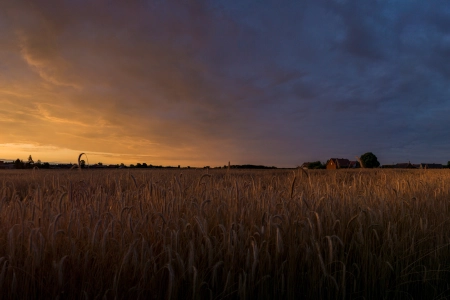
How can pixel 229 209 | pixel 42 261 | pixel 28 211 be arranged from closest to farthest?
pixel 42 261 < pixel 229 209 < pixel 28 211

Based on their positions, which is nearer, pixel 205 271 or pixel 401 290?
pixel 205 271

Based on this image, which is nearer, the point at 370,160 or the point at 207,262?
the point at 207,262

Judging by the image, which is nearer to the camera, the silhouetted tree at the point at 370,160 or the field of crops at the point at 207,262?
the field of crops at the point at 207,262

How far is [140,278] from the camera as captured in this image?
9.14ft

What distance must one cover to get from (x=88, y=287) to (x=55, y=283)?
0.87 feet

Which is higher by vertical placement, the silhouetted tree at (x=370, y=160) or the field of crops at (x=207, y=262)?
the silhouetted tree at (x=370, y=160)

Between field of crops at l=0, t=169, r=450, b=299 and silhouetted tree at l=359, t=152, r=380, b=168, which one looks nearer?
field of crops at l=0, t=169, r=450, b=299

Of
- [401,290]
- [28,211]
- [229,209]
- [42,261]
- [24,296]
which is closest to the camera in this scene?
[24,296]

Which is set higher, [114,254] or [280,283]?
[114,254]

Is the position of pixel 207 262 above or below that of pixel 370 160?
below

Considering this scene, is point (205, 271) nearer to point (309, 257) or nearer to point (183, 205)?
point (309, 257)


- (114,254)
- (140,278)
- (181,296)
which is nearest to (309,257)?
(181,296)

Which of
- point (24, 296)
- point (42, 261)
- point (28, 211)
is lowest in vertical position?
point (24, 296)

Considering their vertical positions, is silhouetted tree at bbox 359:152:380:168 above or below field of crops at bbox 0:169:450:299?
above
